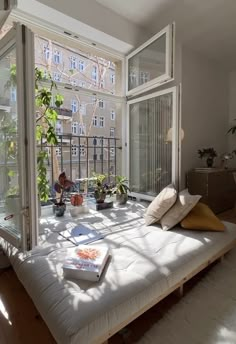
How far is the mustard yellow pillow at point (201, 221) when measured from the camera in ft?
6.33

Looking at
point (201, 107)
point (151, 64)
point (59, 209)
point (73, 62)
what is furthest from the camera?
point (201, 107)

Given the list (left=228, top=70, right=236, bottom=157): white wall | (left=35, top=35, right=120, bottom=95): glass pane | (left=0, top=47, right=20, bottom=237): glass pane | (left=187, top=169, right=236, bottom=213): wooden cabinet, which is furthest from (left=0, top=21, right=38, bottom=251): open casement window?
(left=228, top=70, right=236, bottom=157): white wall

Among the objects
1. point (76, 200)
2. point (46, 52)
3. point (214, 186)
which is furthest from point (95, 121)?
point (214, 186)

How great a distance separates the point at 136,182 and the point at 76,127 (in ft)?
3.93

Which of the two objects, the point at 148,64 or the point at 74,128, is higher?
the point at 148,64

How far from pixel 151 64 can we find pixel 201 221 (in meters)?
1.89

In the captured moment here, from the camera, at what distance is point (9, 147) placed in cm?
181

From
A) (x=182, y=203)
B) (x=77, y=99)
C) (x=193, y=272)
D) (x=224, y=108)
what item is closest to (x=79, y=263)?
(x=193, y=272)

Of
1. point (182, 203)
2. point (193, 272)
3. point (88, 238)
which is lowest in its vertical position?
point (193, 272)

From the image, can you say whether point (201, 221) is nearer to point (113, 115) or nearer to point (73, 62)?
point (113, 115)

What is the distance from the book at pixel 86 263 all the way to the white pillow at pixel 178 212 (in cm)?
72

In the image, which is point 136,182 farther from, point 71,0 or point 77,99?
point 71,0

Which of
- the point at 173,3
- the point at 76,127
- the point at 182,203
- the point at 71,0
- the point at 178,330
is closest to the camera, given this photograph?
the point at 178,330

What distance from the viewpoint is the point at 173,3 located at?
97.6 inches
